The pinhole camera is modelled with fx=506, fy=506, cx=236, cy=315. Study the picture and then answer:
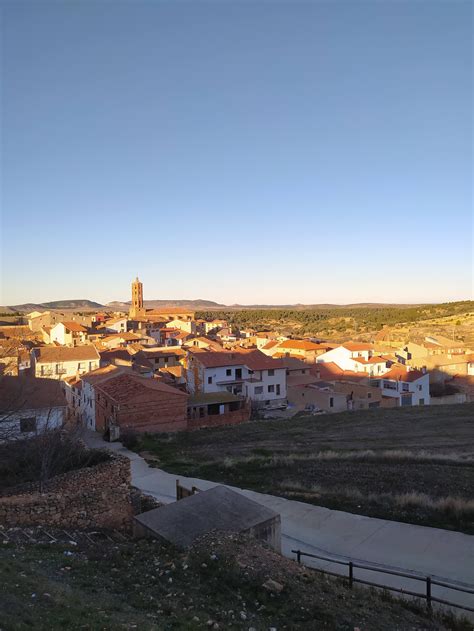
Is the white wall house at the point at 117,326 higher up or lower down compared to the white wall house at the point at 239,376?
higher up

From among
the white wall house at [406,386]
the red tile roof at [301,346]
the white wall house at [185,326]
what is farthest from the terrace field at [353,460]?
the white wall house at [185,326]

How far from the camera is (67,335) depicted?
72.9 meters

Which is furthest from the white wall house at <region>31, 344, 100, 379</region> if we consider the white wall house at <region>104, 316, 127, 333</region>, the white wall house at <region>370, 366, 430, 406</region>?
the white wall house at <region>104, 316, 127, 333</region>

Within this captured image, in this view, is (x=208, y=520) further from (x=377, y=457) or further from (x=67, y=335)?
(x=67, y=335)

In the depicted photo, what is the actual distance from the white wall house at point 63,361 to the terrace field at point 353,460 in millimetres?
20776

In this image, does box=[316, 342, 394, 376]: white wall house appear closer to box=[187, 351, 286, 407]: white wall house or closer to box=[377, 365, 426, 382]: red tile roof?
box=[377, 365, 426, 382]: red tile roof

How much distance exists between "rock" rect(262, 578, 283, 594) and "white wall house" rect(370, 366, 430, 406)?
4135 cm

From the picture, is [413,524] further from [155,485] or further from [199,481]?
[155,485]

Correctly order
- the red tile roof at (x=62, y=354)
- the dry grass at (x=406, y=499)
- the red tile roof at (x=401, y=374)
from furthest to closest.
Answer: the red tile roof at (x=62, y=354) → the red tile roof at (x=401, y=374) → the dry grass at (x=406, y=499)

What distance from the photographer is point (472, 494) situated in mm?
15180

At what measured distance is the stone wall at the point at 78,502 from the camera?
1291 centimetres

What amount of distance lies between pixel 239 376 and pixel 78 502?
108ft

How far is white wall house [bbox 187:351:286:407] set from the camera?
44.5 metres

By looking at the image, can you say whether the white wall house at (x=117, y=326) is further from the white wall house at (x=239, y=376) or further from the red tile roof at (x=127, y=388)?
the red tile roof at (x=127, y=388)
